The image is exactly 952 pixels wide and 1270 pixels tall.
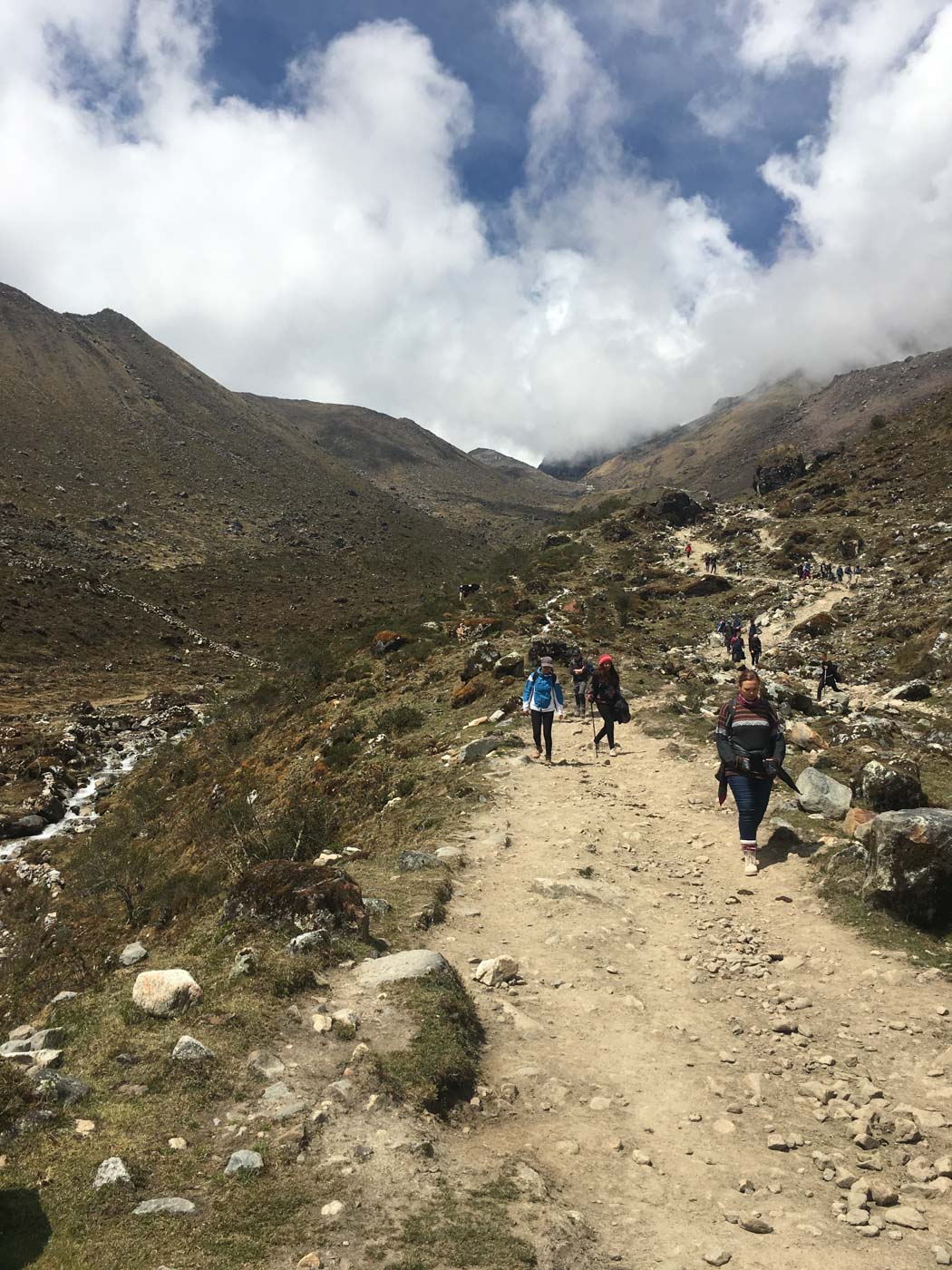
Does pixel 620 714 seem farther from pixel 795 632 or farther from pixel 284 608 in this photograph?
pixel 284 608

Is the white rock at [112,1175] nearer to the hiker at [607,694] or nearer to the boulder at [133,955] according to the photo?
the boulder at [133,955]

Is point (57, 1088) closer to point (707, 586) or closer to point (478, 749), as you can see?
point (478, 749)

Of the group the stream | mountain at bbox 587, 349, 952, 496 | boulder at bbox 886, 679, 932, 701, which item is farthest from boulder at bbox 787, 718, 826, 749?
mountain at bbox 587, 349, 952, 496

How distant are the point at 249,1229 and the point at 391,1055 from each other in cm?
168

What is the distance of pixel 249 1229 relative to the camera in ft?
11.0

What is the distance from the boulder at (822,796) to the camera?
31.7ft

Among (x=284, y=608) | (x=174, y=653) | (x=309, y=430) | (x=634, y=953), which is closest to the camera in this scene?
(x=634, y=953)

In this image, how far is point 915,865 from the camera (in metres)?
6.84

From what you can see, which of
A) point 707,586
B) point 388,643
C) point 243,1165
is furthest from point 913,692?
point 707,586

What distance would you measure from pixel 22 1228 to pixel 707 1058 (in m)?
4.69

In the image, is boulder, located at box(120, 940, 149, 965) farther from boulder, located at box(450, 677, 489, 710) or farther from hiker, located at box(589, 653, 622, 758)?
boulder, located at box(450, 677, 489, 710)

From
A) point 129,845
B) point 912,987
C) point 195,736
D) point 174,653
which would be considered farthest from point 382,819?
point 174,653

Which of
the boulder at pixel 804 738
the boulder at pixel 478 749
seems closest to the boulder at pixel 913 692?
the boulder at pixel 804 738

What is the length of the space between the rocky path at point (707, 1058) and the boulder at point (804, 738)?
4715mm
